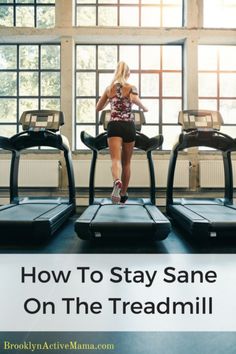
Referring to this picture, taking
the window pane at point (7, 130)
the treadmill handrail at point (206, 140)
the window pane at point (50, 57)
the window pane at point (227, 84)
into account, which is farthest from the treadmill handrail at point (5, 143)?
the window pane at point (227, 84)

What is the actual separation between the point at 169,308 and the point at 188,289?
0.21 meters

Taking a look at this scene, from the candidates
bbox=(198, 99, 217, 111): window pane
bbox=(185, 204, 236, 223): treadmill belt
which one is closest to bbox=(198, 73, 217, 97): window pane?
bbox=(198, 99, 217, 111): window pane

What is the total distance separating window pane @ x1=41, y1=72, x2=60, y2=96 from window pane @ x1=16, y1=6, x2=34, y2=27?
0.91m

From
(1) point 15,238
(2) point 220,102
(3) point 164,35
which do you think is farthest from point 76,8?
(1) point 15,238

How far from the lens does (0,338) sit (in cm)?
127

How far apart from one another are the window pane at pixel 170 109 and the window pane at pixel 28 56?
7.92ft

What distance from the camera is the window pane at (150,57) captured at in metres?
5.80

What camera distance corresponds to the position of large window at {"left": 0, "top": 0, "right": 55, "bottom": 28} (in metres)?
5.66

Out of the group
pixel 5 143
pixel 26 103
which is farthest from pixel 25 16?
pixel 5 143

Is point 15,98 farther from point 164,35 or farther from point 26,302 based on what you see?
point 26,302

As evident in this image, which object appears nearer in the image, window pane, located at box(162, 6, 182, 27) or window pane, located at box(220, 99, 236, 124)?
window pane, located at box(162, 6, 182, 27)

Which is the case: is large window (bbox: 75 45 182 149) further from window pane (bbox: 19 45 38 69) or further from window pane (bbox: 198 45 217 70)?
window pane (bbox: 19 45 38 69)

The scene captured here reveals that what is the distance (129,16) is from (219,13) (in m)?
1.58

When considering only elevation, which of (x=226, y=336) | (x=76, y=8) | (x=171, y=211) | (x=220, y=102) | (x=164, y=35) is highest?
(x=76, y=8)
